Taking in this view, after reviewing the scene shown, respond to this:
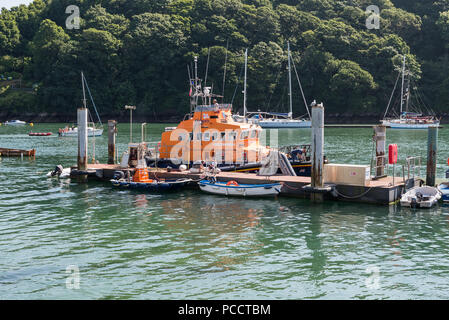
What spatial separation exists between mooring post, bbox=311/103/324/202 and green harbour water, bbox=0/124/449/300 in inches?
51.5

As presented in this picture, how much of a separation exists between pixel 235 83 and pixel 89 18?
50851mm

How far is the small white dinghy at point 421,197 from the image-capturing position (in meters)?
24.6

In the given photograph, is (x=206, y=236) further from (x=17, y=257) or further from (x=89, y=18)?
(x=89, y=18)

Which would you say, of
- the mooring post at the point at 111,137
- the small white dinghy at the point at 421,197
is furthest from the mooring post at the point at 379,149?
the mooring post at the point at 111,137

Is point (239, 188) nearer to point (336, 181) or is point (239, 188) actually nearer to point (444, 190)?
point (336, 181)

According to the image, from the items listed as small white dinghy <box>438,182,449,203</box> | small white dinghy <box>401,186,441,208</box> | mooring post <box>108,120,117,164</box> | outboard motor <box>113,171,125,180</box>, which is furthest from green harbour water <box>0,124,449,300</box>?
mooring post <box>108,120,117,164</box>

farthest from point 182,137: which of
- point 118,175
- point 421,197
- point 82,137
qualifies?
point 421,197

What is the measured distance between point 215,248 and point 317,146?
893 cm

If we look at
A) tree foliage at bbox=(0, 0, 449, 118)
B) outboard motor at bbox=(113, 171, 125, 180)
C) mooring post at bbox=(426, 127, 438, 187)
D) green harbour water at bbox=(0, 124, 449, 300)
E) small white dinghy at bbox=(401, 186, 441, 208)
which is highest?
tree foliage at bbox=(0, 0, 449, 118)

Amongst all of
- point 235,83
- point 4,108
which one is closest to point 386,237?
point 235,83

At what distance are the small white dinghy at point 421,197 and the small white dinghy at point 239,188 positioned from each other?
20.0 ft

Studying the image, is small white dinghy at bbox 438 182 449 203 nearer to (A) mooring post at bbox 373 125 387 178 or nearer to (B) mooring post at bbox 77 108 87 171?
(A) mooring post at bbox 373 125 387 178

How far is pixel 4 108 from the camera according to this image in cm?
13938

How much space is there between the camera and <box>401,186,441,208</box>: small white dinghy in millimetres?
24578
